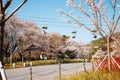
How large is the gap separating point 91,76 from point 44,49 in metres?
51.1

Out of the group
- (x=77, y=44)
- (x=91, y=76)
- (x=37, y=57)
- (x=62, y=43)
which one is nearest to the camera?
(x=91, y=76)

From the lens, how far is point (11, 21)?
55.0 m

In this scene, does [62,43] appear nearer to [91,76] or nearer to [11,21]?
[11,21]

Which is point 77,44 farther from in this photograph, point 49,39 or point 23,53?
point 23,53

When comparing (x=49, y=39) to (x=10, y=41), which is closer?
(x=10, y=41)

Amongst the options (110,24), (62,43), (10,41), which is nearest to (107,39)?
(110,24)

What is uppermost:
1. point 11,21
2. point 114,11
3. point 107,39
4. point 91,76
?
point 11,21

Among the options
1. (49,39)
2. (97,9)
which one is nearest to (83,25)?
(97,9)

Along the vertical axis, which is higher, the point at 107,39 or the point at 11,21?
the point at 11,21

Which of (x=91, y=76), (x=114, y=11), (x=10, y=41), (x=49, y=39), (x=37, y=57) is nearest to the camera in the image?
(x=91, y=76)

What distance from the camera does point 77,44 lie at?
288 feet

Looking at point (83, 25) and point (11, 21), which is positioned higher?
point (11, 21)

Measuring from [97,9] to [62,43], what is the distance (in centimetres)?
6158

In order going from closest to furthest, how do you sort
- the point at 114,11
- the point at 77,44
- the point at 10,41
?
the point at 114,11 < the point at 10,41 < the point at 77,44
